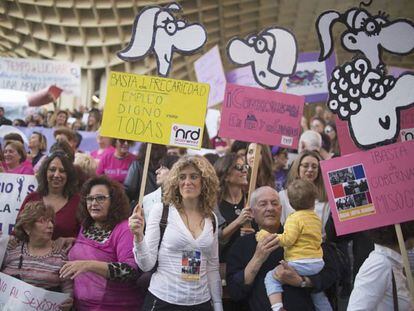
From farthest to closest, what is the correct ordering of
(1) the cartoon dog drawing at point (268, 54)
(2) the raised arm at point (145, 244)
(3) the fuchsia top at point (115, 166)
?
(3) the fuchsia top at point (115, 166)
(1) the cartoon dog drawing at point (268, 54)
(2) the raised arm at point (145, 244)

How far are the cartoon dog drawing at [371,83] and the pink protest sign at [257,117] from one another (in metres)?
0.73

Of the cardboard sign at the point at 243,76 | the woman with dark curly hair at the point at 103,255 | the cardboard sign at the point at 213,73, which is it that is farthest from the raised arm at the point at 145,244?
the cardboard sign at the point at 243,76

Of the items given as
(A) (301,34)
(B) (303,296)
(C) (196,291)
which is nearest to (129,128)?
(C) (196,291)

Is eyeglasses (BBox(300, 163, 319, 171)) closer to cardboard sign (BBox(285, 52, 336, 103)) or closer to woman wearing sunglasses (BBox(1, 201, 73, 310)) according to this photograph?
woman wearing sunglasses (BBox(1, 201, 73, 310))

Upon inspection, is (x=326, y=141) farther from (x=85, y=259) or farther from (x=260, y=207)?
(x=85, y=259)

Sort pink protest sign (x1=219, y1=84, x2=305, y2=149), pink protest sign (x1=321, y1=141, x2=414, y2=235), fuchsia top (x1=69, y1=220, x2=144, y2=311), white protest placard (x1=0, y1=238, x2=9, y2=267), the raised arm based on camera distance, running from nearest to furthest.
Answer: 1. pink protest sign (x1=321, y1=141, x2=414, y2=235)
2. the raised arm
3. fuchsia top (x1=69, y1=220, x2=144, y2=311)
4. white protest placard (x1=0, y1=238, x2=9, y2=267)
5. pink protest sign (x1=219, y1=84, x2=305, y2=149)

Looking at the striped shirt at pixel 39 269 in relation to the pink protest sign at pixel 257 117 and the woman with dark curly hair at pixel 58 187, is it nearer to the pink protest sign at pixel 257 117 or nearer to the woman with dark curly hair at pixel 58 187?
→ the woman with dark curly hair at pixel 58 187

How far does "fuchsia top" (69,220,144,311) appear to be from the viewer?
3291 millimetres

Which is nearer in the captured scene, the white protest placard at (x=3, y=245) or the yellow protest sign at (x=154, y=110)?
the white protest placard at (x=3, y=245)

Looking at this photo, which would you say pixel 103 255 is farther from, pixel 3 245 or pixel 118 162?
pixel 118 162

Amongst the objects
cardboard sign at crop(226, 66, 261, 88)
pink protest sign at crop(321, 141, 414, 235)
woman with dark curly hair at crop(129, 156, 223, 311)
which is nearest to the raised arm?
woman with dark curly hair at crop(129, 156, 223, 311)

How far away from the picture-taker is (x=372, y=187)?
120 inches

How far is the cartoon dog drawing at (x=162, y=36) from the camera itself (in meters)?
3.72

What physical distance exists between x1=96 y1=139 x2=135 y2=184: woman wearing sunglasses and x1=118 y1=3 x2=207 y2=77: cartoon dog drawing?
1623mm
